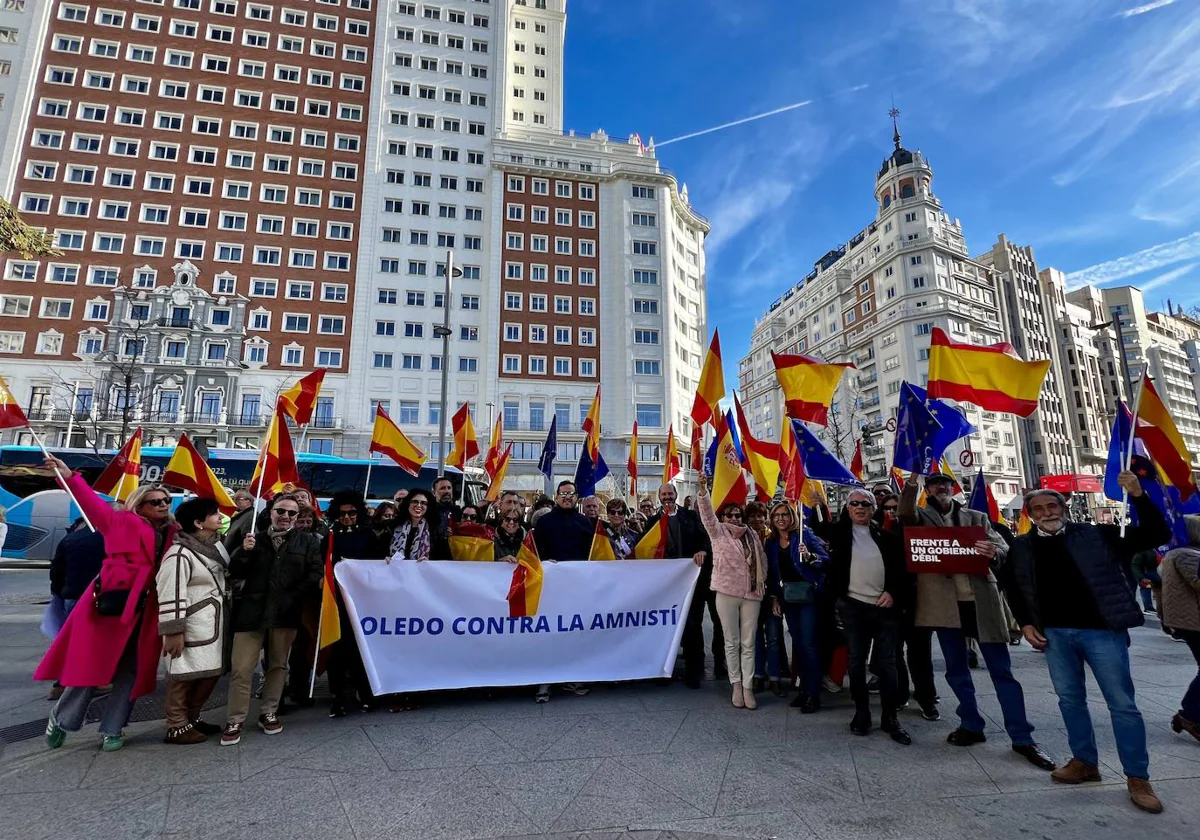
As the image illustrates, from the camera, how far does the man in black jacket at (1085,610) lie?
3.74 meters

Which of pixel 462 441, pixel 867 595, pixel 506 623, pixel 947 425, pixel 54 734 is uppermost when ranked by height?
pixel 462 441

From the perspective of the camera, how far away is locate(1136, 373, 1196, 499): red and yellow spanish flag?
16.4ft

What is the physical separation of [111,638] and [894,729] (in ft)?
20.3

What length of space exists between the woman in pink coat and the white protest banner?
1.46 metres

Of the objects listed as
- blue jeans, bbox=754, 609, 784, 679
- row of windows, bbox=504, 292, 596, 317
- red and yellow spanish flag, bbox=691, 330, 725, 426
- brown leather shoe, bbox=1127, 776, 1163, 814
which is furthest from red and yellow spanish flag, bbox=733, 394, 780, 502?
row of windows, bbox=504, 292, 596, 317

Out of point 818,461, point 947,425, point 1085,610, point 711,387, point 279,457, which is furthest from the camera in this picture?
point 711,387

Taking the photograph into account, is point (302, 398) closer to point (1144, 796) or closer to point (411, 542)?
point (411, 542)

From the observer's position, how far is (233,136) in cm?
4788

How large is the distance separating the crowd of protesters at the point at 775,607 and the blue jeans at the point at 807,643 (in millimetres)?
16

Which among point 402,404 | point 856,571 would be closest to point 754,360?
point 402,404

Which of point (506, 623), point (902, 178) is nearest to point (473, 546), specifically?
point (506, 623)

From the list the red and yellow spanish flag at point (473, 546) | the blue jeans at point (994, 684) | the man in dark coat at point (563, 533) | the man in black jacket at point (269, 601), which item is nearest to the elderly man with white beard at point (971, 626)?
the blue jeans at point (994, 684)

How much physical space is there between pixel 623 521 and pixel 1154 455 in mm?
5583

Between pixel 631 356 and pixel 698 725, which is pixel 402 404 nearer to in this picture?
pixel 631 356
